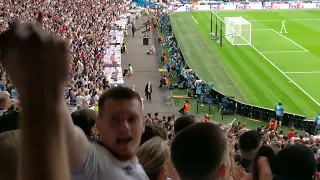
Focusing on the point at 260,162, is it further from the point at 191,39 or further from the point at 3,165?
the point at 191,39

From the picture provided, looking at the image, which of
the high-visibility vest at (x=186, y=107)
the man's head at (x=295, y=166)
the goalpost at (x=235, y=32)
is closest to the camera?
the man's head at (x=295, y=166)

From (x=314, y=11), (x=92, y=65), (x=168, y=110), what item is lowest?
(x=168, y=110)

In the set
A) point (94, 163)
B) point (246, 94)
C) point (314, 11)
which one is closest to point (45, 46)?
point (94, 163)

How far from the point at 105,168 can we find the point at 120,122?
0.95 feet

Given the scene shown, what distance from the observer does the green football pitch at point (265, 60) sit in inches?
1051

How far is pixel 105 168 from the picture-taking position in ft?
8.25

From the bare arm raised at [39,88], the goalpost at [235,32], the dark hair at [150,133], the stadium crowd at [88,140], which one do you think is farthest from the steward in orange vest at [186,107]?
the bare arm raised at [39,88]

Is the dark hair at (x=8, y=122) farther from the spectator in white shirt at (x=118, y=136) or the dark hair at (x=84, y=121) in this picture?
the spectator in white shirt at (x=118, y=136)

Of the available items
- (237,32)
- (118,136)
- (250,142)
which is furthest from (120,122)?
(237,32)

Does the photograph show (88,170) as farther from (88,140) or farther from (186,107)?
(186,107)

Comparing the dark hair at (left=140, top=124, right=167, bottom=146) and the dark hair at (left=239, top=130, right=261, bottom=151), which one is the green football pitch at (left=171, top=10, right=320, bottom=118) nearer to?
the dark hair at (left=239, top=130, right=261, bottom=151)

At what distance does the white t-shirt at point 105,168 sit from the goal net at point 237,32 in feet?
120

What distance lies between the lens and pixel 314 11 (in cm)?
5231

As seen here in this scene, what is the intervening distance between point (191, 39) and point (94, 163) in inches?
1494
